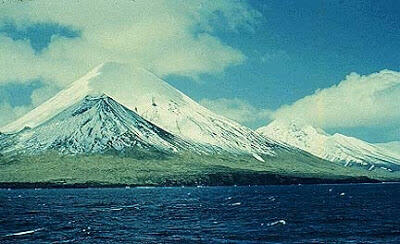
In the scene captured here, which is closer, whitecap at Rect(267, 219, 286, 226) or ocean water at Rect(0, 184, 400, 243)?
ocean water at Rect(0, 184, 400, 243)

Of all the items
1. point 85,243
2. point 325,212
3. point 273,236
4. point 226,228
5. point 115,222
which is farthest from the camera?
point 325,212

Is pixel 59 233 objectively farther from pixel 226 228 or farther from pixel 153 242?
pixel 226 228

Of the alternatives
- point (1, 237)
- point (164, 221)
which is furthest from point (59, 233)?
point (164, 221)

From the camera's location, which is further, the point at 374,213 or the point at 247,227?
the point at 374,213

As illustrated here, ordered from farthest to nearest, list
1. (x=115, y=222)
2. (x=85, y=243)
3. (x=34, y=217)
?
(x=34, y=217), (x=115, y=222), (x=85, y=243)

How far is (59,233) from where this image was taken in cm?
12056

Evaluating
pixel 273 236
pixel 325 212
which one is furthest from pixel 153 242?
pixel 325 212

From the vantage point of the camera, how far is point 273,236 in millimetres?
113938

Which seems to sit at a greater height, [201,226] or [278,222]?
[278,222]

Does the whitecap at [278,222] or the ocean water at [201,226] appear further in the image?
the whitecap at [278,222]

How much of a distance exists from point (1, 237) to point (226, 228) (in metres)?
53.4

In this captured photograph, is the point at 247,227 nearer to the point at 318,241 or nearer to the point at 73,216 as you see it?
the point at 318,241

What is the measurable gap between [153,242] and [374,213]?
9320 cm

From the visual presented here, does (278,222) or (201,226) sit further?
(278,222)
